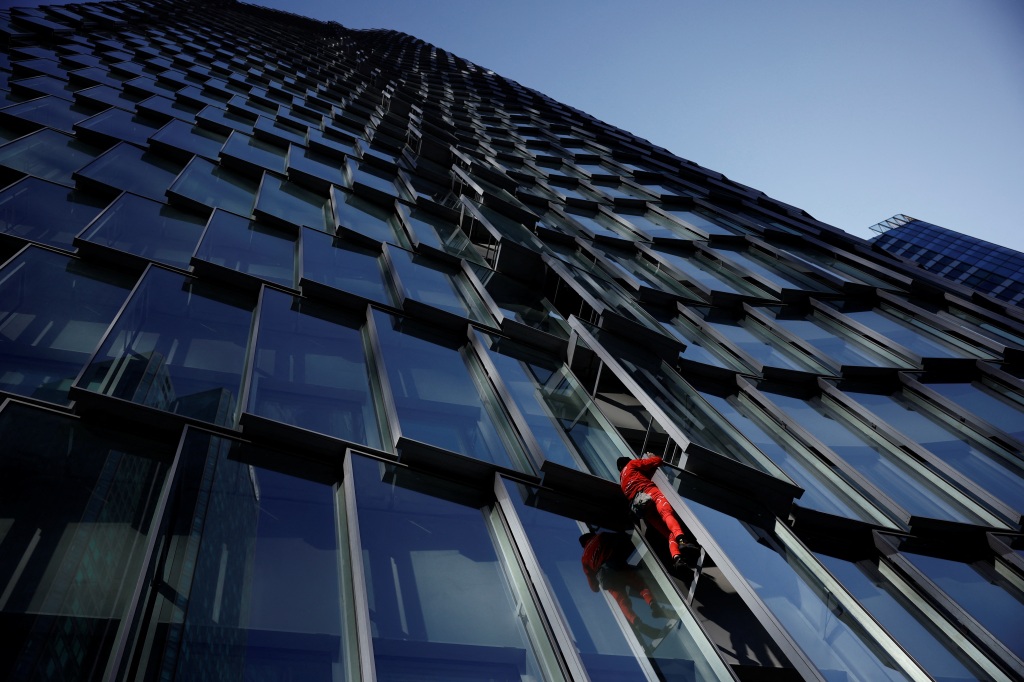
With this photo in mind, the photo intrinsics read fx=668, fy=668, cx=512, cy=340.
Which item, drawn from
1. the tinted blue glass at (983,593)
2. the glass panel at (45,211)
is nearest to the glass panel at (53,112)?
the glass panel at (45,211)

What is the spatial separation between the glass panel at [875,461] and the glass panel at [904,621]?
1808mm

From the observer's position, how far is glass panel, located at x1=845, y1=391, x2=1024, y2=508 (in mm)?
10500

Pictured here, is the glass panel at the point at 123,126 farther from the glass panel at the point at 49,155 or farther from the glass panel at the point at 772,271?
the glass panel at the point at 772,271

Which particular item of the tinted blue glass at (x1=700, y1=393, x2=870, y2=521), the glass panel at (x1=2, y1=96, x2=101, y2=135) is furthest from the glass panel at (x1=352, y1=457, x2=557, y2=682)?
the glass panel at (x1=2, y1=96, x2=101, y2=135)

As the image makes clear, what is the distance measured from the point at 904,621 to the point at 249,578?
693cm

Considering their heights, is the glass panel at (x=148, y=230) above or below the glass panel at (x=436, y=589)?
below

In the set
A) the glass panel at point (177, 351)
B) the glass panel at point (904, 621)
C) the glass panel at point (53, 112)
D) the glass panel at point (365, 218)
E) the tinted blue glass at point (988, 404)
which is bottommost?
the glass panel at point (53, 112)

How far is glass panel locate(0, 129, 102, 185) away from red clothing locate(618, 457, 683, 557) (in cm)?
1062

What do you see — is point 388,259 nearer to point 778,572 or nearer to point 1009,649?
point 778,572

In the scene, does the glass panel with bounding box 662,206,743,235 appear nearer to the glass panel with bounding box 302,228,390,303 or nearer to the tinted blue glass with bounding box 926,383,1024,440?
the tinted blue glass with bounding box 926,383,1024,440

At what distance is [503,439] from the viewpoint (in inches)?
324

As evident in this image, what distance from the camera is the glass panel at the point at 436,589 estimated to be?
4.94 metres

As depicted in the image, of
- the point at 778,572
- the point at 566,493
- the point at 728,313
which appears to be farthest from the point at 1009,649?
the point at 728,313

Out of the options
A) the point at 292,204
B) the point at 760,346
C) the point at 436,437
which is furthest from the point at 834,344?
the point at 292,204
